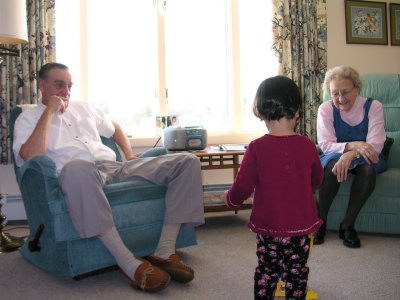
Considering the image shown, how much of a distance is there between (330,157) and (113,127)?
1287 millimetres

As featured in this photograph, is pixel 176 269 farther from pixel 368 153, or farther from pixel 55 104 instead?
pixel 368 153

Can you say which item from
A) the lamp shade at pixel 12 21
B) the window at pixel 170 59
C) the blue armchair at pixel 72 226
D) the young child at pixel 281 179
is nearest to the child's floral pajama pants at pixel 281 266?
the young child at pixel 281 179

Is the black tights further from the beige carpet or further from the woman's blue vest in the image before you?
the beige carpet

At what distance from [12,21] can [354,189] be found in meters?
2.13

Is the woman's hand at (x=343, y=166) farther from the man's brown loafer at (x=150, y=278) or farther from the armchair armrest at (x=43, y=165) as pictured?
the armchair armrest at (x=43, y=165)

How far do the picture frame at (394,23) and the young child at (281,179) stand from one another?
131 inches

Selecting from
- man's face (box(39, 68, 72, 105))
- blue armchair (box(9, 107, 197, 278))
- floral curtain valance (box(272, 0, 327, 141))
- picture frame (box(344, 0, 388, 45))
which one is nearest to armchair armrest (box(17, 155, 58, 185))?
blue armchair (box(9, 107, 197, 278))

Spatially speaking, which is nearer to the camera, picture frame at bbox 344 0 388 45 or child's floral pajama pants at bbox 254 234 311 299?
child's floral pajama pants at bbox 254 234 311 299

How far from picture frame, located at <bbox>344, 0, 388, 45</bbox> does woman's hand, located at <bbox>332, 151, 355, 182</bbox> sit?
196cm

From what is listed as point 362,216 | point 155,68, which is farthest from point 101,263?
point 155,68

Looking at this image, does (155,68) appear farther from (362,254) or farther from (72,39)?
(362,254)

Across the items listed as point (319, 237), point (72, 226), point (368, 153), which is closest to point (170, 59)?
point (368, 153)

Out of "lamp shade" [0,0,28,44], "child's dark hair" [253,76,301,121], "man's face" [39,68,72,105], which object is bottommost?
"child's dark hair" [253,76,301,121]

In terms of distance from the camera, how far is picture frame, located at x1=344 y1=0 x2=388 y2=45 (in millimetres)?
3822
